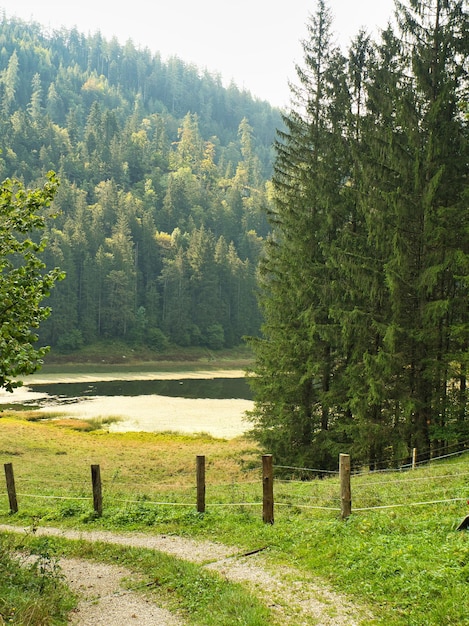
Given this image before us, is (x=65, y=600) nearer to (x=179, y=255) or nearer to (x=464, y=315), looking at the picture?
(x=464, y=315)

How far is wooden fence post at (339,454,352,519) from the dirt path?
1931 millimetres

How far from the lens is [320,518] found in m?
10.4

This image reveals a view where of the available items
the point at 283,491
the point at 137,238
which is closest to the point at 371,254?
the point at 283,491

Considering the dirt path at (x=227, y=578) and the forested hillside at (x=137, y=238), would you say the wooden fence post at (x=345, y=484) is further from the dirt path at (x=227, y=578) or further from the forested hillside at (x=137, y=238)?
the forested hillside at (x=137, y=238)

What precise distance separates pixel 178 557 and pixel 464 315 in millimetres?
12574

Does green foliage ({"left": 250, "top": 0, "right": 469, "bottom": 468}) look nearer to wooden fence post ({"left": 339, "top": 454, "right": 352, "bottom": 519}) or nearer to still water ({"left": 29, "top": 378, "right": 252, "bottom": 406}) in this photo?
wooden fence post ({"left": 339, "top": 454, "right": 352, "bottom": 519})

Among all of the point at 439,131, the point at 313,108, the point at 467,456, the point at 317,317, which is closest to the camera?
the point at 467,456

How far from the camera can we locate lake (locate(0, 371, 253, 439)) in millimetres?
36844

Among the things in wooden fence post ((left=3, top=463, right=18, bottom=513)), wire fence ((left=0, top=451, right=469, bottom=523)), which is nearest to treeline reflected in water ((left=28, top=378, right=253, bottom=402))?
wire fence ((left=0, top=451, right=469, bottom=523))

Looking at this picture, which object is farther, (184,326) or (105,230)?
(105,230)

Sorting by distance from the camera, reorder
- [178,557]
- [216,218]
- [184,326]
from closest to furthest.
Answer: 1. [178,557]
2. [184,326]
3. [216,218]

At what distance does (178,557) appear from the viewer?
9219 mm

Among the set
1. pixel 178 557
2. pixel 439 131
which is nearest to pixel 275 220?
pixel 439 131

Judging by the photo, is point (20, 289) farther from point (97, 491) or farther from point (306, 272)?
point (306, 272)
